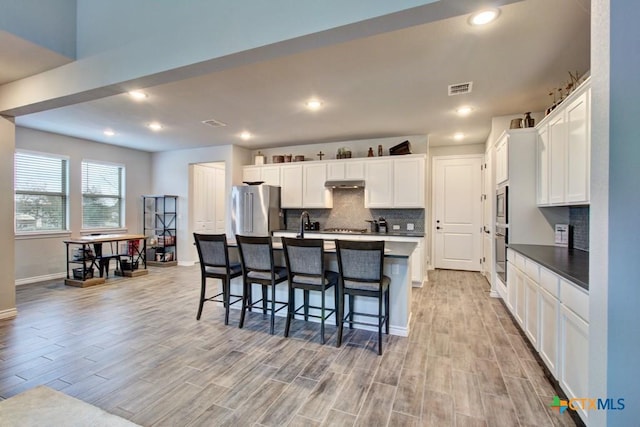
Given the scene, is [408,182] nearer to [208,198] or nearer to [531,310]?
[531,310]

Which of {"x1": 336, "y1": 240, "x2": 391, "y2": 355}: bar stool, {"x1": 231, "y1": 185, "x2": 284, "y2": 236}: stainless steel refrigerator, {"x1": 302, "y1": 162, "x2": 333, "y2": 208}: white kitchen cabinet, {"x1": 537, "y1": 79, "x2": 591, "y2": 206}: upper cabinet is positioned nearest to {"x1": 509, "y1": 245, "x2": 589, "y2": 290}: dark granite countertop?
{"x1": 537, "y1": 79, "x2": 591, "y2": 206}: upper cabinet

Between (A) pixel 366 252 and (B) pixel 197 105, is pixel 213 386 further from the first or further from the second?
(B) pixel 197 105

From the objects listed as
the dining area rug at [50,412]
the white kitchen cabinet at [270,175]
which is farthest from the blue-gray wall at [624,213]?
the white kitchen cabinet at [270,175]

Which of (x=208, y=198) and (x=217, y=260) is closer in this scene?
(x=217, y=260)

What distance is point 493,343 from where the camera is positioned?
2904 millimetres

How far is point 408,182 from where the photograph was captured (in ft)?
17.0

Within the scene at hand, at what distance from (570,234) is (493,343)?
1466mm

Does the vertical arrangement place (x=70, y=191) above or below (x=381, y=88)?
below

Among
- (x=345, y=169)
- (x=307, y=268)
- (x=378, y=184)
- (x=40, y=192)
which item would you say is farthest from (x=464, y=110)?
(x=40, y=192)

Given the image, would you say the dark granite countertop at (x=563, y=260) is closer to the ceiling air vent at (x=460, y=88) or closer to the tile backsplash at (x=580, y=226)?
the tile backsplash at (x=580, y=226)

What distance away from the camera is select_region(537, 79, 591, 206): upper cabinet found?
2.31 metres

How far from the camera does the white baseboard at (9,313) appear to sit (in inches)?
137

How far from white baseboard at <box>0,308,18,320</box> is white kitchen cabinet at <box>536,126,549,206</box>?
6218 millimetres

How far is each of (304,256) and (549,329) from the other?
6.66ft
